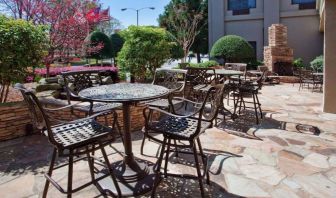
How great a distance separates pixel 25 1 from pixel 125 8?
13.0 metres

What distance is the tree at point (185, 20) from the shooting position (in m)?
16.3

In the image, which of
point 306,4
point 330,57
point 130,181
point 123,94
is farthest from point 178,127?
point 306,4

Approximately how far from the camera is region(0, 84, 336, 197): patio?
261cm

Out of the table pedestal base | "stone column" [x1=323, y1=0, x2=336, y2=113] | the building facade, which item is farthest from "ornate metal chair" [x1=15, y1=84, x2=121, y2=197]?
the building facade

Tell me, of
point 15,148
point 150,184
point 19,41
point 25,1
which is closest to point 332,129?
point 150,184

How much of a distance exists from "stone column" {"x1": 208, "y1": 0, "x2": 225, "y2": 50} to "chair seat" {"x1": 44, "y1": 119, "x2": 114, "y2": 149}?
14864 mm

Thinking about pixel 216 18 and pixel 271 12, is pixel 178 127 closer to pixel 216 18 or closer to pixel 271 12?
pixel 271 12

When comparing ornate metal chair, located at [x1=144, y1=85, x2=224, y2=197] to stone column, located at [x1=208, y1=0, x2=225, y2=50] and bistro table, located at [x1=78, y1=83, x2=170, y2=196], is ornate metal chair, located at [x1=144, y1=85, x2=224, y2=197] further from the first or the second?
stone column, located at [x1=208, y1=0, x2=225, y2=50]

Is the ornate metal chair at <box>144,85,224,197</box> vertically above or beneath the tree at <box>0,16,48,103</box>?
beneath

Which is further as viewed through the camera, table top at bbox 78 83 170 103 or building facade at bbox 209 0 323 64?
building facade at bbox 209 0 323 64

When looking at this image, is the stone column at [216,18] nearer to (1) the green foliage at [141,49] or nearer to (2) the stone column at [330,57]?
(1) the green foliage at [141,49]

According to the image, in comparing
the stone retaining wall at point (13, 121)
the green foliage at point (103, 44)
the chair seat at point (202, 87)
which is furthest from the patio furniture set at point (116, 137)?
the green foliage at point (103, 44)

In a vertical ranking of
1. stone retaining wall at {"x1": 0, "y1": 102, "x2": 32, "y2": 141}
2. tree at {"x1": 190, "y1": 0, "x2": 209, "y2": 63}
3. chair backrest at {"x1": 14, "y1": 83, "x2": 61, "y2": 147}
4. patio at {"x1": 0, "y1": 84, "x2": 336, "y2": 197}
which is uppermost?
tree at {"x1": 190, "y1": 0, "x2": 209, "y2": 63}

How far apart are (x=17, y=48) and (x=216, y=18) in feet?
45.1
